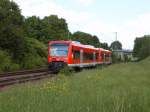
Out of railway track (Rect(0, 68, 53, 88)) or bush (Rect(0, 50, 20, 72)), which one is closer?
railway track (Rect(0, 68, 53, 88))

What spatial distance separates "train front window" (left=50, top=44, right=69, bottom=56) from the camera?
38.2m

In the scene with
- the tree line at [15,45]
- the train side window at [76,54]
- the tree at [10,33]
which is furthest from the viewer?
the tree at [10,33]

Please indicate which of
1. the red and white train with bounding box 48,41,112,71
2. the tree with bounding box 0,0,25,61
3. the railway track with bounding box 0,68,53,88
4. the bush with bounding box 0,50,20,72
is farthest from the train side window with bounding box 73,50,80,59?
the tree with bounding box 0,0,25,61

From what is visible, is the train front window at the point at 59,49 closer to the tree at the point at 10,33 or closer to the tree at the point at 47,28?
the tree at the point at 10,33

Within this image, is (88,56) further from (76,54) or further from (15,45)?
(15,45)

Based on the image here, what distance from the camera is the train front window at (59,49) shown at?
38.2 meters

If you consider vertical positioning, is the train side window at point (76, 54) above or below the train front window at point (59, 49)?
below

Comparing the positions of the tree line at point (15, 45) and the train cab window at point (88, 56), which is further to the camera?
the tree line at point (15, 45)

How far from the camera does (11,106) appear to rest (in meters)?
9.80

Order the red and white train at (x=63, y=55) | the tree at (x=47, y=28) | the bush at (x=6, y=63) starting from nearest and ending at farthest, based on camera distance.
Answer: the red and white train at (x=63, y=55)
the bush at (x=6, y=63)
the tree at (x=47, y=28)

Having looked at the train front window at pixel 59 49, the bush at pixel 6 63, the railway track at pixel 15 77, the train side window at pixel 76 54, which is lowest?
the railway track at pixel 15 77

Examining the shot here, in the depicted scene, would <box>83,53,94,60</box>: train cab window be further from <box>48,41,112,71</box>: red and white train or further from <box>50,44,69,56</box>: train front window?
<box>50,44,69,56</box>: train front window

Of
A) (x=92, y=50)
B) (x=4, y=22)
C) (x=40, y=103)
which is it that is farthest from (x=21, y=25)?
(x=40, y=103)

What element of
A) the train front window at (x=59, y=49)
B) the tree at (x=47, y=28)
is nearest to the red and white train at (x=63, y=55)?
the train front window at (x=59, y=49)
